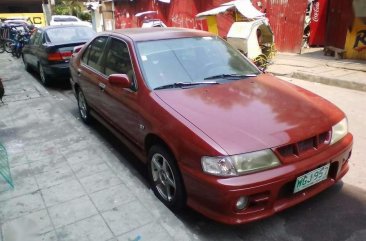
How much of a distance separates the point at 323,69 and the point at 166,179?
6.98 metres

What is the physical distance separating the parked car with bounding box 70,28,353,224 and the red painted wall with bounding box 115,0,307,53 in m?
8.50

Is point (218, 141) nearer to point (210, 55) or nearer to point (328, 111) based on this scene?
point (328, 111)

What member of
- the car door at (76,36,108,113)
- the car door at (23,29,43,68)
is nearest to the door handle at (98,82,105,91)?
the car door at (76,36,108,113)

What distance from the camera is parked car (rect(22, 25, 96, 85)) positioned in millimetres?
8227

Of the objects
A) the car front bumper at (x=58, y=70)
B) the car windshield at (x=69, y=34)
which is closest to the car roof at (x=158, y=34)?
the car front bumper at (x=58, y=70)

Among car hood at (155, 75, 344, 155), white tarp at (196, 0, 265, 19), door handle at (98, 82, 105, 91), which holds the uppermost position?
white tarp at (196, 0, 265, 19)

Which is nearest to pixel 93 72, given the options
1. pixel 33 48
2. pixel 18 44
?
pixel 33 48

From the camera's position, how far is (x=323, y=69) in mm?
8820

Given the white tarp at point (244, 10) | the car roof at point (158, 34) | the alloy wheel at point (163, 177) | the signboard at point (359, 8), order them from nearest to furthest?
the alloy wheel at point (163, 177)
the car roof at point (158, 34)
the signboard at point (359, 8)
the white tarp at point (244, 10)

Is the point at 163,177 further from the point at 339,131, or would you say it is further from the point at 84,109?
the point at 84,109

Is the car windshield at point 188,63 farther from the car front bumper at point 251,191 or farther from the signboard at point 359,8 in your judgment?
the signboard at point 359,8

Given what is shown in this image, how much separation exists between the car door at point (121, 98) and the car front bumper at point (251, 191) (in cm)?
107

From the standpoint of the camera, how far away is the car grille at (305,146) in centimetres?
268

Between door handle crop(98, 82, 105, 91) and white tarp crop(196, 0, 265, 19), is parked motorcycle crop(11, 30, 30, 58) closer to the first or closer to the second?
white tarp crop(196, 0, 265, 19)
